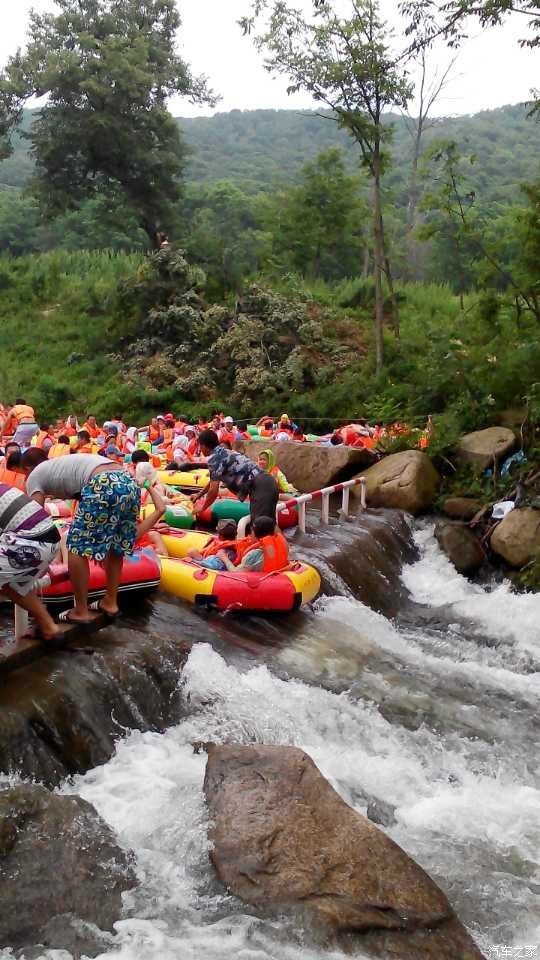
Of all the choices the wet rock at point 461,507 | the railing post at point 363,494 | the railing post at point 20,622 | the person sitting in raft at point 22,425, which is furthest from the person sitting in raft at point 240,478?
the person sitting in raft at point 22,425

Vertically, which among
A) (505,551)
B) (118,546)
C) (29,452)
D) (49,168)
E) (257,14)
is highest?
(257,14)

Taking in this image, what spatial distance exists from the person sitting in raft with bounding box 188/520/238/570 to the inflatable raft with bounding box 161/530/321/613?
9.5 inches

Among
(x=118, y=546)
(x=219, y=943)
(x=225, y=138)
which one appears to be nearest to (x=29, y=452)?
(x=118, y=546)

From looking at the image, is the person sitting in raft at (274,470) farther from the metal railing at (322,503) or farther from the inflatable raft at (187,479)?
the inflatable raft at (187,479)

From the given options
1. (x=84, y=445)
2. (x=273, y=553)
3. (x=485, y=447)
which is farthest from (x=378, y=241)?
(x=273, y=553)

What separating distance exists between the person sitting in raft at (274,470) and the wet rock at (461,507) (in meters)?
2.81

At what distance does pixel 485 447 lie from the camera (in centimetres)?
1309

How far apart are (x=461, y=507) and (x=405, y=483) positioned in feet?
3.15

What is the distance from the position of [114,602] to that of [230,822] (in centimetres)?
237

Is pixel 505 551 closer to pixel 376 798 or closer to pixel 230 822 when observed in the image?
pixel 376 798

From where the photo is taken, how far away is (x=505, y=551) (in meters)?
10.8

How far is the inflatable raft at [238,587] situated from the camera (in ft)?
24.5

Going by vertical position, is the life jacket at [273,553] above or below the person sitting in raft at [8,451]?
below

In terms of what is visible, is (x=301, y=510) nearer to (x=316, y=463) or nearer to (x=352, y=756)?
(x=316, y=463)
